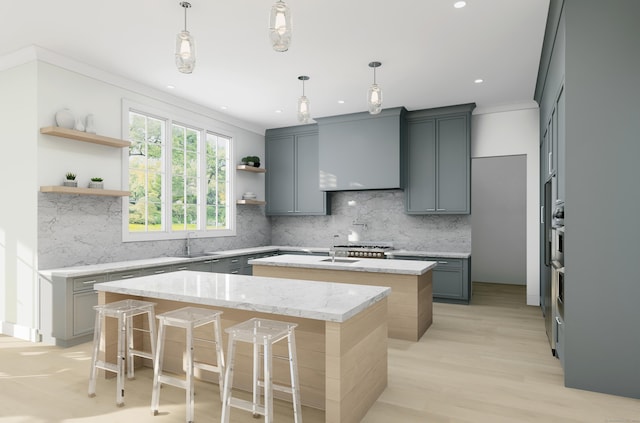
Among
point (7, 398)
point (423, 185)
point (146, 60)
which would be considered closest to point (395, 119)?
point (423, 185)

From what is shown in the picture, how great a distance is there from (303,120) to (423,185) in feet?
10.6

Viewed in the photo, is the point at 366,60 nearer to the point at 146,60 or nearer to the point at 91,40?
the point at 146,60

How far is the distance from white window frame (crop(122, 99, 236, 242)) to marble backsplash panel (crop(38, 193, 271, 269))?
0.33 feet

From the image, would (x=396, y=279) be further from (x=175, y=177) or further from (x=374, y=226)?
(x=175, y=177)

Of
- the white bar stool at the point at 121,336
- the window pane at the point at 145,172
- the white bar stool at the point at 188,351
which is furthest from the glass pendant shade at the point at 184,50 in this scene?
the window pane at the point at 145,172

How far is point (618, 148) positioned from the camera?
2.89 m

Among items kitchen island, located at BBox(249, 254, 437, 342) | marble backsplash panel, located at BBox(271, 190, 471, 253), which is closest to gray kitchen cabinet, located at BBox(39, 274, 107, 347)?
kitchen island, located at BBox(249, 254, 437, 342)

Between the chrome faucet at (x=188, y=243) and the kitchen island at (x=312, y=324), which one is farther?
the chrome faucet at (x=188, y=243)

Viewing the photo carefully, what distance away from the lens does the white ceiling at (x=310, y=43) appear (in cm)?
341

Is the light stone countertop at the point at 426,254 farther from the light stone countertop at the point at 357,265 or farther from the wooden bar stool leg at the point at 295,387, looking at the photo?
the wooden bar stool leg at the point at 295,387

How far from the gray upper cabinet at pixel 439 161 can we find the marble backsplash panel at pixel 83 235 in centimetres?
396

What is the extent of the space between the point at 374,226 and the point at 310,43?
3.91 metres

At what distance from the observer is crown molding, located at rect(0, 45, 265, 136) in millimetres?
4223

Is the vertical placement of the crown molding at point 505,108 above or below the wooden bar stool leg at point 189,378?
above
